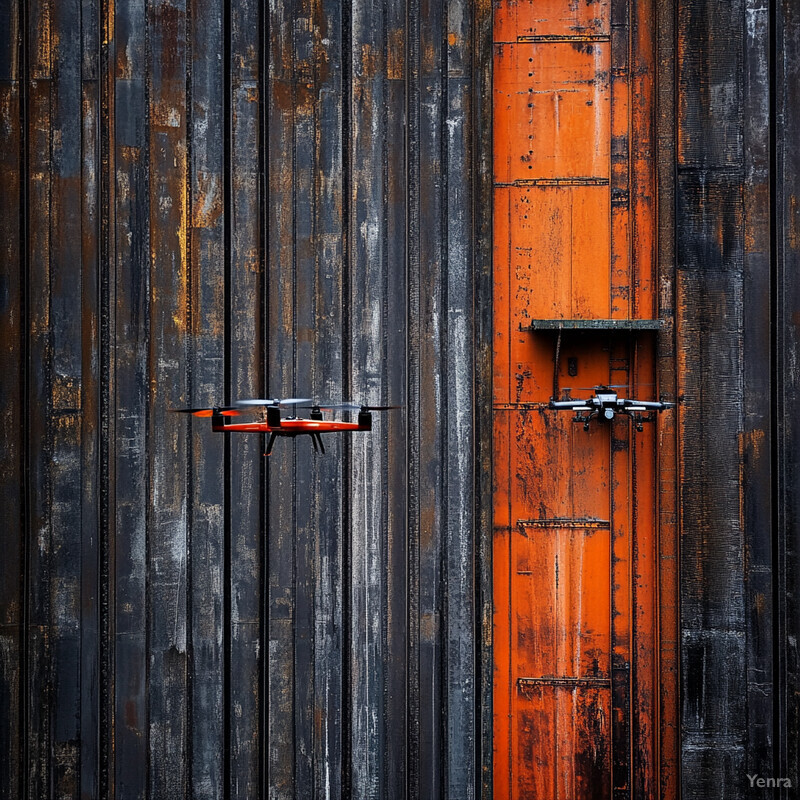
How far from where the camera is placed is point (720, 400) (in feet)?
19.3

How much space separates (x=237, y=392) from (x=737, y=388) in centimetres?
428

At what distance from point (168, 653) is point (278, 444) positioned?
201 cm

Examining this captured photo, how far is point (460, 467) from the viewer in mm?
5918

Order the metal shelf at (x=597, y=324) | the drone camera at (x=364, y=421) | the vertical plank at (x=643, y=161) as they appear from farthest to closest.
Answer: the vertical plank at (x=643, y=161) < the metal shelf at (x=597, y=324) < the drone camera at (x=364, y=421)

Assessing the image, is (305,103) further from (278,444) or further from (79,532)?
(79,532)

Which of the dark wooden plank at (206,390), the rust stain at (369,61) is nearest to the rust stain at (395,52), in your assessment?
the rust stain at (369,61)

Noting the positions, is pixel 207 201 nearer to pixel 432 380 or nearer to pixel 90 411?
pixel 90 411

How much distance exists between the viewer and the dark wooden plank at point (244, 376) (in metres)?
5.92

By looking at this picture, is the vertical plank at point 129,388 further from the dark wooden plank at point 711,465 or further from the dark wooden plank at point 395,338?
the dark wooden plank at point 711,465

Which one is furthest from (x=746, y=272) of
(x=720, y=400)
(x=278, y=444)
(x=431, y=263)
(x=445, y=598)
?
(x=278, y=444)

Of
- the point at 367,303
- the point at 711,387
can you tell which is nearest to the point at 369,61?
the point at 367,303

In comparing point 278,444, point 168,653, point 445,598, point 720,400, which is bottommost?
point 168,653

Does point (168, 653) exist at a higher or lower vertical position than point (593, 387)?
lower

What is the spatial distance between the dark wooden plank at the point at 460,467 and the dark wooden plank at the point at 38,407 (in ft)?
11.2
